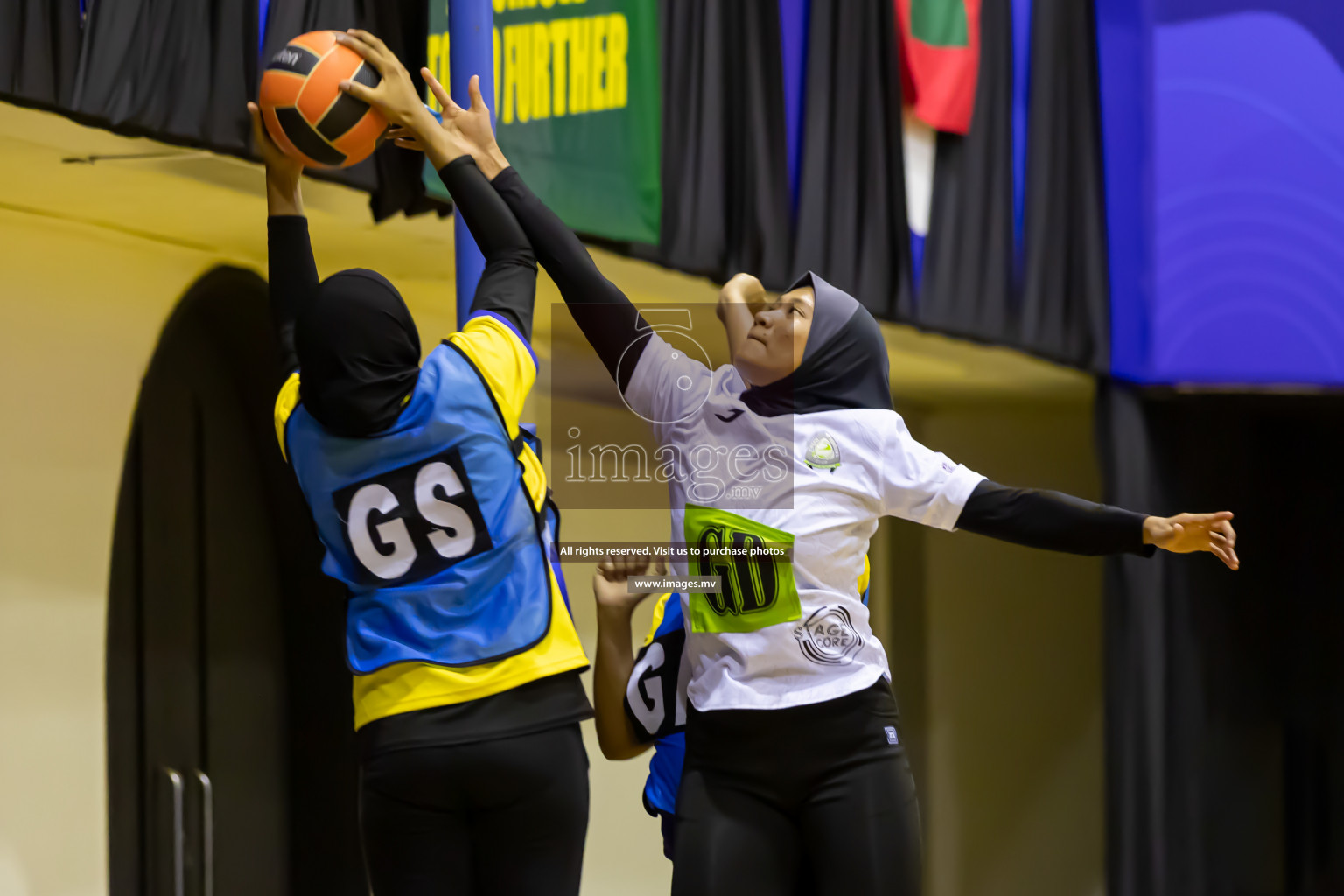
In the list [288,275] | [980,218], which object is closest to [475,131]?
[288,275]

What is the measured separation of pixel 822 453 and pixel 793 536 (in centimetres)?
19

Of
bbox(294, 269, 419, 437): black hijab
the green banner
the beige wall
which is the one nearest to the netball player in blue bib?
bbox(294, 269, 419, 437): black hijab

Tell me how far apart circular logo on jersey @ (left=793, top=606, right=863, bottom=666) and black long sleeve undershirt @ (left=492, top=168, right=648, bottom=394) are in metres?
0.63

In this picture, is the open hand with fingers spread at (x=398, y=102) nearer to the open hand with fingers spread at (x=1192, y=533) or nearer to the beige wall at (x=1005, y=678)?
the open hand with fingers spread at (x=1192, y=533)

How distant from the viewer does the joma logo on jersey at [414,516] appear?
2.49 metres

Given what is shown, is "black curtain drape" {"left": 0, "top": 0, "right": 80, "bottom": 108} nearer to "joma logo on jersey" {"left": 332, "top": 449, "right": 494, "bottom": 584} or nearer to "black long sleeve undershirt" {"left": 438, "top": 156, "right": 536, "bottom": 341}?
"black long sleeve undershirt" {"left": 438, "top": 156, "right": 536, "bottom": 341}

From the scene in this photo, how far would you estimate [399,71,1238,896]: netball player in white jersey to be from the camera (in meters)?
2.54

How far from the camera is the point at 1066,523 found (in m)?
2.63

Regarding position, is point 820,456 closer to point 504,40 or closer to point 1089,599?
point 504,40

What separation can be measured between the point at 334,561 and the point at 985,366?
20.9 ft

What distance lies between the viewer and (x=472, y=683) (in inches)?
98.1

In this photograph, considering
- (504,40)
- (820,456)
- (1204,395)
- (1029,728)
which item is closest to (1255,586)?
(1204,395)

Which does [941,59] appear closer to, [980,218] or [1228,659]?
[980,218]

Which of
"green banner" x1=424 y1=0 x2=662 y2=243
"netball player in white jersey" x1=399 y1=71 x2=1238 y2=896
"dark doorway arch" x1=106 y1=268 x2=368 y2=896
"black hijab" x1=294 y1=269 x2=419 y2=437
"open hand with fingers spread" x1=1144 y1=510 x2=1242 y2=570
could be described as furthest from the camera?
"green banner" x1=424 y1=0 x2=662 y2=243
